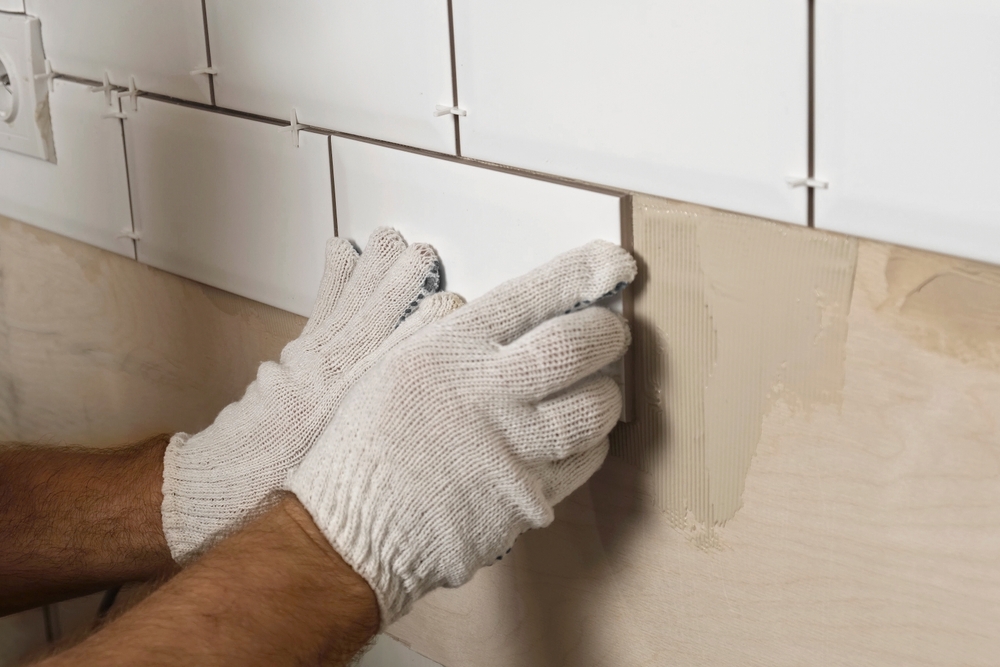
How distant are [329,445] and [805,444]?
386 millimetres

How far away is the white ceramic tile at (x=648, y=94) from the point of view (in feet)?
2.27

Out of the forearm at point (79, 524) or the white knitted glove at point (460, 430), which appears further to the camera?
the forearm at point (79, 524)

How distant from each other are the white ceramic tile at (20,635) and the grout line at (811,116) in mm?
1618

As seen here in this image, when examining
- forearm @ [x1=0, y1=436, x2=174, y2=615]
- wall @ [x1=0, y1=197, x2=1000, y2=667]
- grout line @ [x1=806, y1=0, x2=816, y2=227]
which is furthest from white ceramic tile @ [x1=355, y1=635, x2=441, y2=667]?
grout line @ [x1=806, y1=0, x2=816, y2=227]

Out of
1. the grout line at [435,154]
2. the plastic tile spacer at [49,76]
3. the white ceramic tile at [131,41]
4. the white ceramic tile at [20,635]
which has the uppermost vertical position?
the white ceramic tile at [131,41]

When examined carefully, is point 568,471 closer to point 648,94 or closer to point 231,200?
point 648,94

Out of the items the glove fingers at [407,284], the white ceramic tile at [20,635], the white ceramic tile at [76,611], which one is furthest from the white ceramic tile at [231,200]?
the white ceramic tile at [20,635]

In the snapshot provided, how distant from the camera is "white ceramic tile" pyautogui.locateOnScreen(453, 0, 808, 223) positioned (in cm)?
69

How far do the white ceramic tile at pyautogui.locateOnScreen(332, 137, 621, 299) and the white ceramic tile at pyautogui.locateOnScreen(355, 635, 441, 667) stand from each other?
21.0 inches

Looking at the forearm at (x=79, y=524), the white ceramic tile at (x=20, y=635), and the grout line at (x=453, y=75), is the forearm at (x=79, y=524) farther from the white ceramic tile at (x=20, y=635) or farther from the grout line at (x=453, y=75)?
the white ceramic tile at (x=20, y=635)

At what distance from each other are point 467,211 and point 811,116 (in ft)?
1.09

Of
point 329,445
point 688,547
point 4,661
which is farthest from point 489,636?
point 4,661

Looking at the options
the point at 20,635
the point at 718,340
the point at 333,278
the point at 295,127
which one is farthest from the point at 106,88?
the point at 20,635

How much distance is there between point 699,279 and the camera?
794 mm
